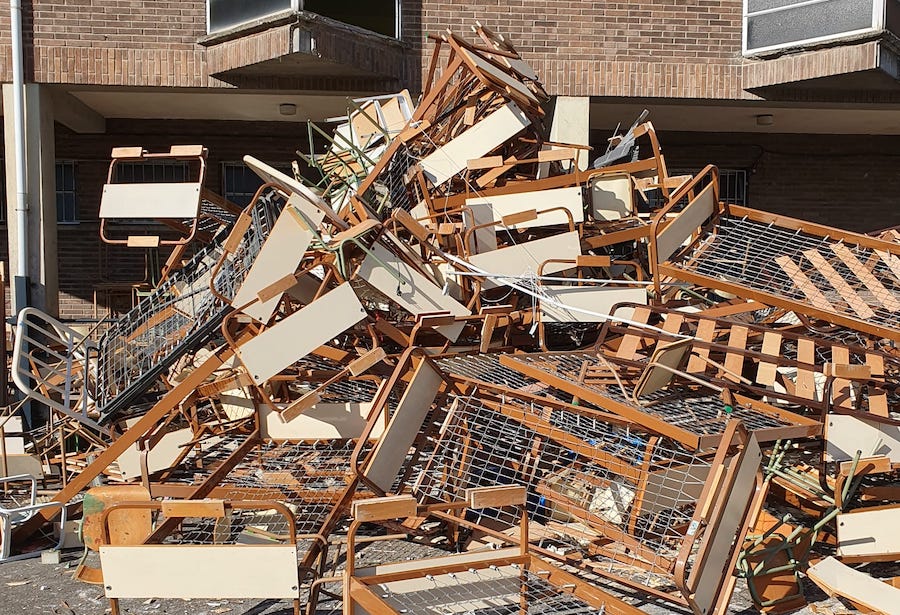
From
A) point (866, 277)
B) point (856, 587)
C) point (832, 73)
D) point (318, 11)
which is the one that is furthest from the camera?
point (832, 73)

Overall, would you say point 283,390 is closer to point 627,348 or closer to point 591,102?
point 627,348

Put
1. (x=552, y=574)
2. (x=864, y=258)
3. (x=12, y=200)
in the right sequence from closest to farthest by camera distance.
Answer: (x=552, y=574) < (x=864, y=258) < (x=12, y=200)

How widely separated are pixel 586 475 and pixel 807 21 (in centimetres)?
639

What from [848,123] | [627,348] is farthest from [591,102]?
[627,348]

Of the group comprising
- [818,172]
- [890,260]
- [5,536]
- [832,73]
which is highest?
[832,73]

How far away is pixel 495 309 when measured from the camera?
14.8ft

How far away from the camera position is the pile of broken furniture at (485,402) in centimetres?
302

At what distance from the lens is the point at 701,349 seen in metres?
3.99

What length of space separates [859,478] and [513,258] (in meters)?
1.97

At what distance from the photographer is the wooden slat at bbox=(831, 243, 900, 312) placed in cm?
429

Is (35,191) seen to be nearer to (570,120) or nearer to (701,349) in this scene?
(570,120)

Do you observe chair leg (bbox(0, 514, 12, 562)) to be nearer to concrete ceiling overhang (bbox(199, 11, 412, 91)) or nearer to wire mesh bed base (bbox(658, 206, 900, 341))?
wire mesh bed base (bbox(658, 206, 900, 341))

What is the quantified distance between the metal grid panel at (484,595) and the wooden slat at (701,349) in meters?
1.36

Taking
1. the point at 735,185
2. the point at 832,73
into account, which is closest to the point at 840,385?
the point at 832,73
